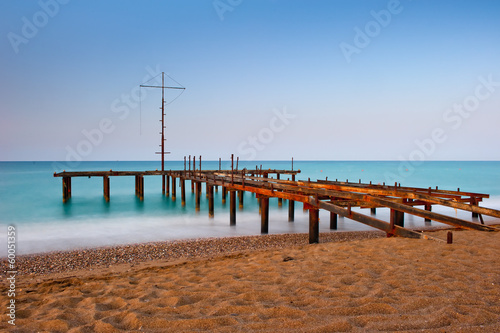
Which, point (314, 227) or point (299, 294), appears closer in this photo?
point (299, 294)

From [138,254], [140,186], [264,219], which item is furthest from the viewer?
[140,186]

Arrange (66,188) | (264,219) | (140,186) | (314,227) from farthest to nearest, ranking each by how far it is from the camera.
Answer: (140,186)
(66,188)
(264,219)
(314,227)

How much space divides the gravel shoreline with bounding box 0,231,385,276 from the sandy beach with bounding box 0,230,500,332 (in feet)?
2.54

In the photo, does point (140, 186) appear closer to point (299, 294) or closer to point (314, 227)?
point (314, 227)

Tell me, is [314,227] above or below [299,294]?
below

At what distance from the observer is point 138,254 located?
917 centimetres

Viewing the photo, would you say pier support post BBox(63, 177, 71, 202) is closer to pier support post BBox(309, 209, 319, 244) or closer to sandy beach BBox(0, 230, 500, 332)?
sandy beach BBox(0, 230, 500, 332)

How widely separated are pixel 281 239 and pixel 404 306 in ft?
24.2

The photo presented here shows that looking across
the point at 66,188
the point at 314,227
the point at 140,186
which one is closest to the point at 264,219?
the point at 314,227

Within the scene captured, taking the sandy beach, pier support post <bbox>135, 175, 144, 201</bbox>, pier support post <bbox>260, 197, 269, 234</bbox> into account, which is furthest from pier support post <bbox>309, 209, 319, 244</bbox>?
pier support post <bbox>135, 175, 144, 201</bbox>

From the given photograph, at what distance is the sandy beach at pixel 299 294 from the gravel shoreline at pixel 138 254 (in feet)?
2.54

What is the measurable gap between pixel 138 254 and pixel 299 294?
6155 mm

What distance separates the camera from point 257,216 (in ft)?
57.5

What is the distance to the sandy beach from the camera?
346cm
